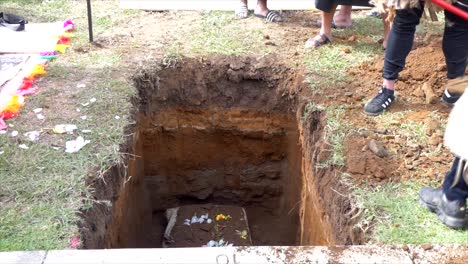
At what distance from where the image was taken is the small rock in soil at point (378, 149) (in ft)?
11.3

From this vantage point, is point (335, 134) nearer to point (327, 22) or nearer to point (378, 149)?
point (378, 149)

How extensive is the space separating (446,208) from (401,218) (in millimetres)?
246

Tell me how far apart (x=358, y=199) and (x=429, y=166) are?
2.00ft

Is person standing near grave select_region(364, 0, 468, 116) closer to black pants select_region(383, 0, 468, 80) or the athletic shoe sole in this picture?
black pants select_region(383, 0, 468, 80)

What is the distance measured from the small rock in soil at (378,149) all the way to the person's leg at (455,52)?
912mm

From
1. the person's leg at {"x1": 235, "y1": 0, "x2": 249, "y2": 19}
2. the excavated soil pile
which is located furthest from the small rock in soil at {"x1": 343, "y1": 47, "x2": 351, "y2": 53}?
the person's leg at {"x1": 235, "y1": 0, "x2": 249, "y2": 19}

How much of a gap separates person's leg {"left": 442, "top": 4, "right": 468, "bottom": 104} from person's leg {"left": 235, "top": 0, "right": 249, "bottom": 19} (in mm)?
2446

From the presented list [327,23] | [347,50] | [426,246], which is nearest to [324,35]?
[327,23]

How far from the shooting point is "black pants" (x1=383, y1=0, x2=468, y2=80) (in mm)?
3525

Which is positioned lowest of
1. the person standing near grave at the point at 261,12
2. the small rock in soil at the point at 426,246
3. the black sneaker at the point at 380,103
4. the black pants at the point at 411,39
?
the small rock in soil at the point at 426,246

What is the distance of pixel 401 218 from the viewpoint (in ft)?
9.60

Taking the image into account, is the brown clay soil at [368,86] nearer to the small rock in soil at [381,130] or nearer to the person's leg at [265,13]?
the small rock in soil at [381,130]

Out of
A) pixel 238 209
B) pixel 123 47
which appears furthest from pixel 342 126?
pixel 123 47

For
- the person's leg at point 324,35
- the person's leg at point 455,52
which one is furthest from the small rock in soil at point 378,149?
the person's leg at point 324,35
